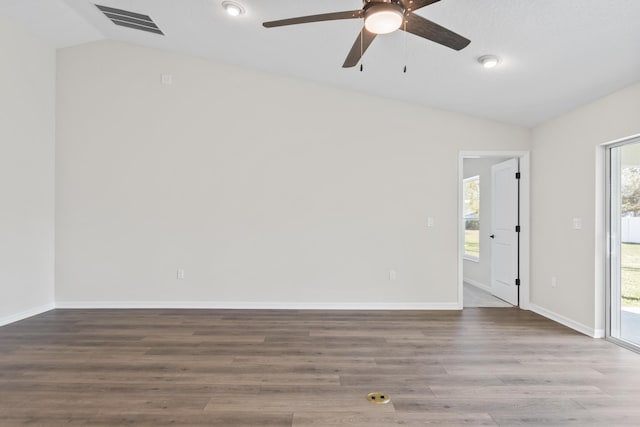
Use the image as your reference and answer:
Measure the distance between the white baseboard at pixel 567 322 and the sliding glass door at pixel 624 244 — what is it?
111 millimetres

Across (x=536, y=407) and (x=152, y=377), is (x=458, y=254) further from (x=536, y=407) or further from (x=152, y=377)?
(x=152, y=377)

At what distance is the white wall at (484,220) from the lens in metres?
5.36

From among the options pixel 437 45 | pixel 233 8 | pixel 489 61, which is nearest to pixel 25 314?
pixel 233 8

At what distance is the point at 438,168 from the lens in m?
4.32

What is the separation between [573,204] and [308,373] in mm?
3371

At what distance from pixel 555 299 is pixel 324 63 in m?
3.88

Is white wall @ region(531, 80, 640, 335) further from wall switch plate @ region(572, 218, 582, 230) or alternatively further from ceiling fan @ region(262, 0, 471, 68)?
ceiling fan @ region(262, 0, 471, 68)

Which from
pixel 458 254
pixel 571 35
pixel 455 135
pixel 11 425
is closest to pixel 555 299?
pixel 458 254

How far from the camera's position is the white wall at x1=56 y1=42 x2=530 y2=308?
427 centimetres

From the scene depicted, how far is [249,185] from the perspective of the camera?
430cm

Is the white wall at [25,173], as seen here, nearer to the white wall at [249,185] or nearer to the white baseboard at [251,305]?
the white wall at [249,185]

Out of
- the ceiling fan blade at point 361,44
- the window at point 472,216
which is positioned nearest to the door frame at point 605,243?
the window at point 472,216

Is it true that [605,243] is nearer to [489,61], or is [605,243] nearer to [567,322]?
[567,322]

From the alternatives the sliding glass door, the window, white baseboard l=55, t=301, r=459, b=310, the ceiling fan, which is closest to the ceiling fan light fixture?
the ceiling fan
